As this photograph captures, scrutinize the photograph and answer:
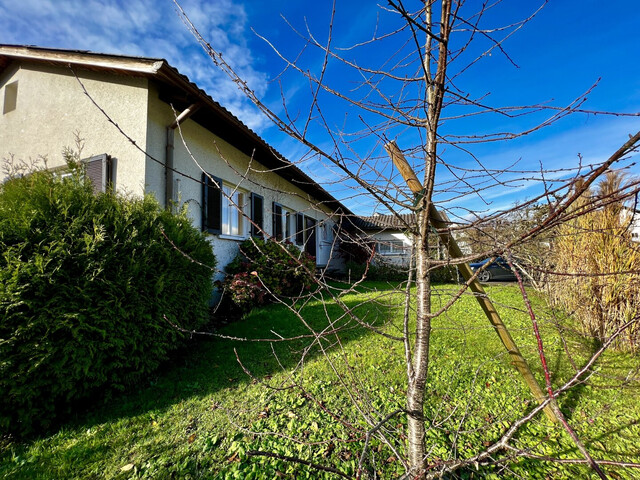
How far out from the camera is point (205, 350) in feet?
14.0

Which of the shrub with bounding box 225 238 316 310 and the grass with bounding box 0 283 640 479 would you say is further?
the shrub with bounding box 225 238 316 310

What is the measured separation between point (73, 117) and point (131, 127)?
1898 millimetres

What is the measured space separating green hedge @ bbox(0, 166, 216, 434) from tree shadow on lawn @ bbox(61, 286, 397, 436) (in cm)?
22

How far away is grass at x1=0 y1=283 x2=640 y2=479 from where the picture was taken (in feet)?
6.74

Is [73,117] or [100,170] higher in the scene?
[73,117]

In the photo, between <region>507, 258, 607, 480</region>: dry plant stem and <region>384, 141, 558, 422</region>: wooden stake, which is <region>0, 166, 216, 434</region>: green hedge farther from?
<region>507, 258, 607, 480</region>: dry plant stem

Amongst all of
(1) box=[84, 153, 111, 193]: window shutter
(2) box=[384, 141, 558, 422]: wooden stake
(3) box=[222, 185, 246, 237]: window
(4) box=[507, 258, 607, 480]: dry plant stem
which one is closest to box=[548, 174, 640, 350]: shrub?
(2) box=[384, 141, 558, 422]: wooden stake

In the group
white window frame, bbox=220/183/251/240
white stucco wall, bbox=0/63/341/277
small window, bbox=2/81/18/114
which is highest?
small window, bbox=2/81/18/114

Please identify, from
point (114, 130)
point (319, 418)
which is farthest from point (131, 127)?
point (319, 418)

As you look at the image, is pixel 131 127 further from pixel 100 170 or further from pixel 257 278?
pixel 257 278

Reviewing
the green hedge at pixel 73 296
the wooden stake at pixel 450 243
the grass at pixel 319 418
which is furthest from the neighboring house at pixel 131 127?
the wooden stake at pixel 450 243

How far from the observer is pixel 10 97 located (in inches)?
278

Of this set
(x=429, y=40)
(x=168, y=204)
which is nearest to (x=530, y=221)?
(x=429, y=40)

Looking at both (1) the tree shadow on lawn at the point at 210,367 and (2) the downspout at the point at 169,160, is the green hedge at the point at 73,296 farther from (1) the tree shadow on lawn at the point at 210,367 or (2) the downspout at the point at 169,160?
(2) the downspout at the point at 169,160
